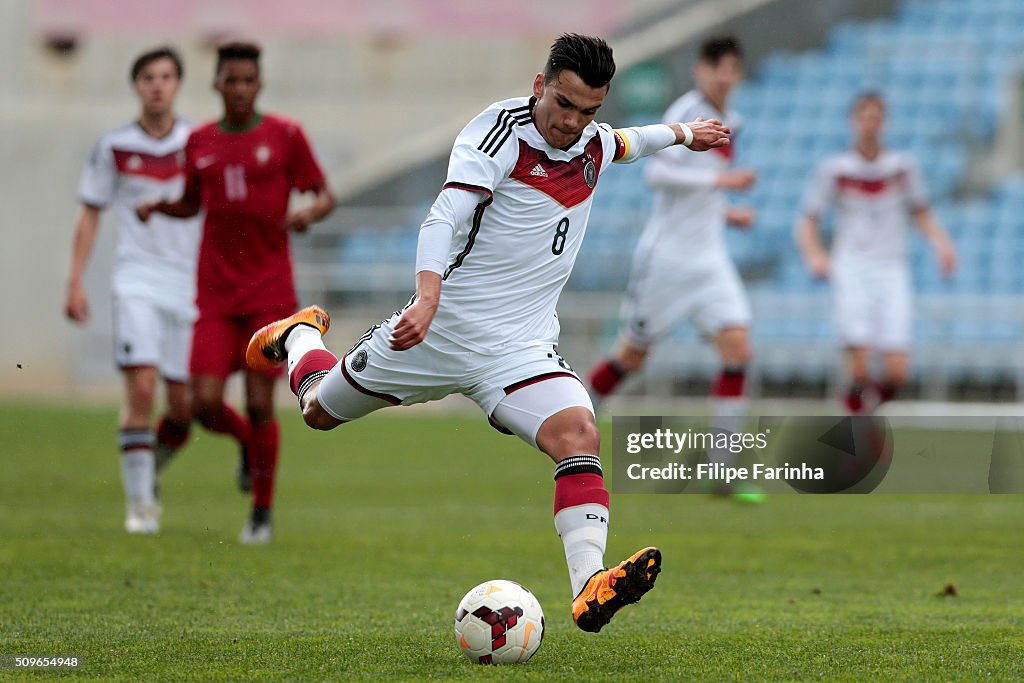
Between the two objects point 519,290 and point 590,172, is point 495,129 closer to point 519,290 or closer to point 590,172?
point 590,172

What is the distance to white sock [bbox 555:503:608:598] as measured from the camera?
466 centimetres

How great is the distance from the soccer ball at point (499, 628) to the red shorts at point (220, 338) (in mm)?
3279

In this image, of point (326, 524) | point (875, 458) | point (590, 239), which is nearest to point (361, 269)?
point (590, 239)

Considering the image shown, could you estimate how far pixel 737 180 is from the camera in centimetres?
898

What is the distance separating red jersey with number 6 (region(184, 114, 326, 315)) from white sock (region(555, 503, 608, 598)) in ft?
10.6

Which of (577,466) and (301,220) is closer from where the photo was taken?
(577,466)

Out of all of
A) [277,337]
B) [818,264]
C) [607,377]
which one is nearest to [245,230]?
[277,337]

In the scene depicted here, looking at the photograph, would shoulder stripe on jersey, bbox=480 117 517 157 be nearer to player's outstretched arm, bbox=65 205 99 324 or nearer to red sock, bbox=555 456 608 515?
red sock, bbox=555 456 608 515

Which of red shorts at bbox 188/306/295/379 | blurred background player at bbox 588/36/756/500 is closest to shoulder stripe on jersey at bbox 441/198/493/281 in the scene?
red shorts at bbox 188/306/295/379

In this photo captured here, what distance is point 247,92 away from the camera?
24.7 feet

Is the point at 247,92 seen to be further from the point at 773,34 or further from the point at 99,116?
the point at 99,116

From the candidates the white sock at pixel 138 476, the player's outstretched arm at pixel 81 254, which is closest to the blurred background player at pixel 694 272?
the white sock at pixel 138 476

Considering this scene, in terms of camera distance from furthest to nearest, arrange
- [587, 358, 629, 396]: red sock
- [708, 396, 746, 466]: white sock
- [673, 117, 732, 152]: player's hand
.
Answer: [587, 358, 629, 396]: red sock
[708, 396, 746, 466]: white sock
[673, 117, 732, 152]: player's hand

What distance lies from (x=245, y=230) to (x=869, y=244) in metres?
6.04
